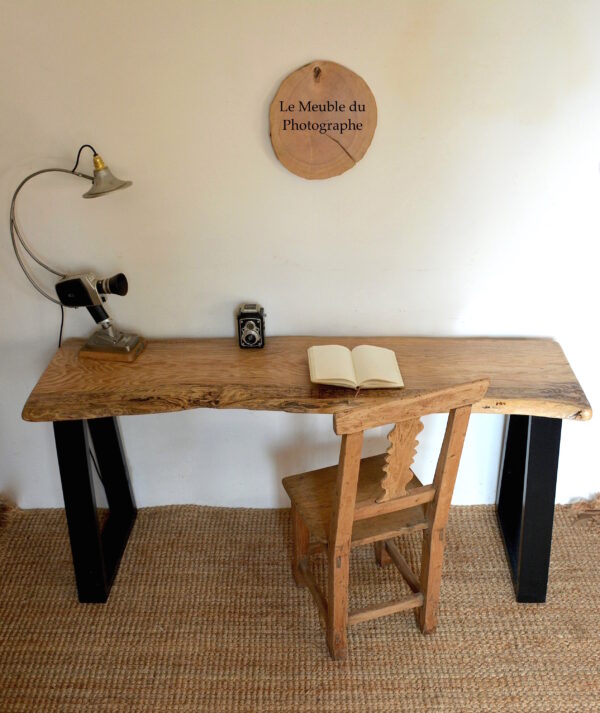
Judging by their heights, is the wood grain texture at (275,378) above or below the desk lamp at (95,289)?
below

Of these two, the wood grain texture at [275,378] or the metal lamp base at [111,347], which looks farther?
the metal lamp base at [111,347]

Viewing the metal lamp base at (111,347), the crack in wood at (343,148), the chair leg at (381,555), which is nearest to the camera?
the crack in wood at (343,148)

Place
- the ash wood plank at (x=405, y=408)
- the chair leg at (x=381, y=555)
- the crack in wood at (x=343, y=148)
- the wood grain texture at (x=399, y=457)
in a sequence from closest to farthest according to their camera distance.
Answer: the ash wood plank at (x=405, y=408)
the wood grain texture at (x=399, y=457)
the crack in wood at (x=343, y=148)
the chair leg at (x=381, y=555)

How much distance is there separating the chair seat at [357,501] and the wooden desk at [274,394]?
0.28 metres

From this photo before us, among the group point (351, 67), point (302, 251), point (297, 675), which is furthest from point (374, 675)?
point (351, 67)

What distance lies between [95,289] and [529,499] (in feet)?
4.69

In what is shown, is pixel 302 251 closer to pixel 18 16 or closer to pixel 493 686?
pixel 18 16

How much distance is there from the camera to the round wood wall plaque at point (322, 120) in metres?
1.81

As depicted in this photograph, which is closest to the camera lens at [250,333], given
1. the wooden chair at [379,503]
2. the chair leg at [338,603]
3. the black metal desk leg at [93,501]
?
the wooden chair at [379,503]

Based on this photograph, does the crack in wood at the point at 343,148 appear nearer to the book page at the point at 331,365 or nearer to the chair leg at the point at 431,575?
the book page at the point at 331,365

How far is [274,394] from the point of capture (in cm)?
182

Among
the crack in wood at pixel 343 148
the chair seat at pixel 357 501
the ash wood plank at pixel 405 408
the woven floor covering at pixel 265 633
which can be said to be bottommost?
the woven floor covering at pixel 265 633

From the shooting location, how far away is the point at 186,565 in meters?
2.28

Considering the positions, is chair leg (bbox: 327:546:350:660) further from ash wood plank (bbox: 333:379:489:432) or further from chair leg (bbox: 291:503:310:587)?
ash wood plank (bbox: 333:379:489:432)
